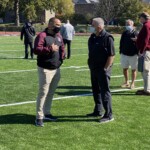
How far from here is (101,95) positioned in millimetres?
7770

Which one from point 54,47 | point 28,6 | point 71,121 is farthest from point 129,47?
point 28,6

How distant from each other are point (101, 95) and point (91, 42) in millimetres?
1027

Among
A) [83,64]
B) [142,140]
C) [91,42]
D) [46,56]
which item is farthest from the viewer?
[83,64]

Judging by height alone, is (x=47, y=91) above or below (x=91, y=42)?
below

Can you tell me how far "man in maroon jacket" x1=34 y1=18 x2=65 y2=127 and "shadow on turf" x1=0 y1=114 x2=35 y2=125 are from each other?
0.40 m

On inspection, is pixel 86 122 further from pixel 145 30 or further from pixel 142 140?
pixel 145 30

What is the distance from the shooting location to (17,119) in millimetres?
7934

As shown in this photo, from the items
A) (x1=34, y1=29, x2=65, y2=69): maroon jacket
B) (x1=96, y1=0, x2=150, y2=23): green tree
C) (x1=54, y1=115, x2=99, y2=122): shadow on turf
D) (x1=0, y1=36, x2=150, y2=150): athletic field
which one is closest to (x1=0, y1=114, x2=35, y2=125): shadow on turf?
(x1=0, y1=36, x2=150, y2=150): athletic field

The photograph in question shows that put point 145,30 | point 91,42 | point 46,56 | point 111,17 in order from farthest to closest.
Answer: point 111,17 < point 145,30 < point 91,42 < point 46,56

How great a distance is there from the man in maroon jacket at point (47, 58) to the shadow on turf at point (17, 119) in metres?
0.40

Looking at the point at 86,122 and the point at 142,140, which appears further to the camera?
the point at 86,122

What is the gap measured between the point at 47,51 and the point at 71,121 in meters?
1.59

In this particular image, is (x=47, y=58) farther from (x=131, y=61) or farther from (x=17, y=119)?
(x=131, y=61)

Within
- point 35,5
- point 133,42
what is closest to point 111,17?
point 35,5
